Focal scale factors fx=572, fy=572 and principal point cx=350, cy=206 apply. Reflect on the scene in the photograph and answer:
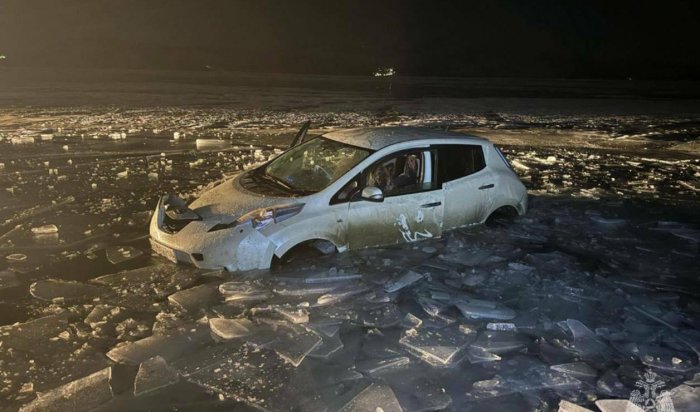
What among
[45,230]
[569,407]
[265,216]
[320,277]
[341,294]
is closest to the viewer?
[569,407]

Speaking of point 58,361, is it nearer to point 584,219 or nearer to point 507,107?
point 584,219

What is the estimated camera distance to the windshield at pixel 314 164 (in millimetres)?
6527

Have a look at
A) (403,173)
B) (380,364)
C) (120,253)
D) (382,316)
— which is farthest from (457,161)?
(120,253)

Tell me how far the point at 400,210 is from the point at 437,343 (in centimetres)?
212

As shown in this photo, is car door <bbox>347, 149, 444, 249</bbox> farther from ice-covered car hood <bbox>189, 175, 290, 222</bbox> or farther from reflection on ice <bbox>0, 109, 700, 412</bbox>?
ice-covered car hood <bbox>189, 175, 290, 222</bbox>

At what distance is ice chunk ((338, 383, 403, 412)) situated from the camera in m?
3.95

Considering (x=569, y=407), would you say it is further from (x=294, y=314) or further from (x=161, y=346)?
(x=161, y=346)

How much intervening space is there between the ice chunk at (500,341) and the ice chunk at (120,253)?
4.07 meters

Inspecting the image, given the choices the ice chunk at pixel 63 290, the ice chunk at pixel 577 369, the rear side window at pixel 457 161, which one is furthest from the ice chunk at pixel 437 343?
the ice chunk at pixel 63 290

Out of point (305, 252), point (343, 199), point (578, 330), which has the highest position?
point (343, 199)

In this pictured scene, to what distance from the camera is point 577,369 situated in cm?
456

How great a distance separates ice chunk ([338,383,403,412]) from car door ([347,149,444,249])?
7.98 feet

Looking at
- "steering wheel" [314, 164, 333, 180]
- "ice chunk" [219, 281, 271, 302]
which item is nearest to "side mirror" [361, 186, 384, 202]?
"steering wheel" [314, 164, 333, 180]

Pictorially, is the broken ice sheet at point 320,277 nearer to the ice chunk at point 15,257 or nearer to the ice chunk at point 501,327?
the ice chunk at point 501,327
